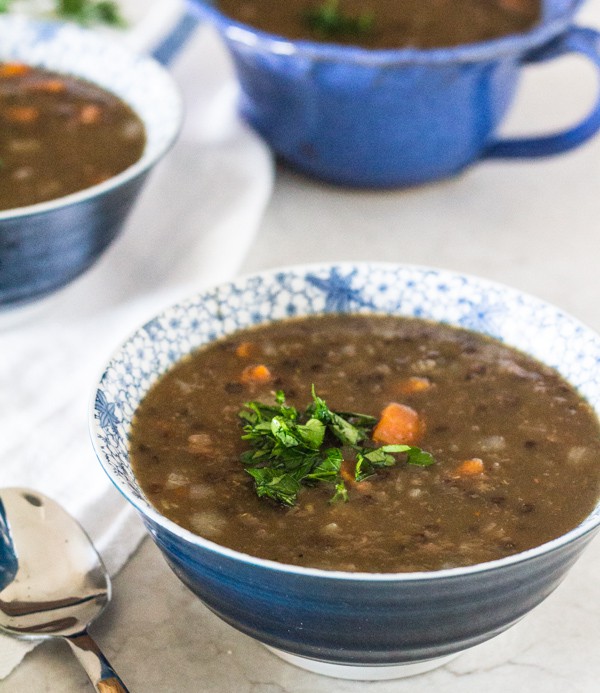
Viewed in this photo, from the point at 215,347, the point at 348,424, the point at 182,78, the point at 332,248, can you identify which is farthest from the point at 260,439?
the point at 182,78

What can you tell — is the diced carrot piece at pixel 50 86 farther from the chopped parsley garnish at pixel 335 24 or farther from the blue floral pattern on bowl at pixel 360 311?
the blue floral pattern on bowl at pixel 360 311

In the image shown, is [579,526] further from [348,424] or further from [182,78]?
[182,78]

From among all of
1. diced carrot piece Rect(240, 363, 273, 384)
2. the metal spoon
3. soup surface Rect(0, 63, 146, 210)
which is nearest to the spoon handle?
the metal spoon

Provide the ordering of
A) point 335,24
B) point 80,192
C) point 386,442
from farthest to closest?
point 335,24 → point 80,192 → point 386,442

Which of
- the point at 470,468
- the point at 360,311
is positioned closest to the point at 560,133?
the point at 360,311

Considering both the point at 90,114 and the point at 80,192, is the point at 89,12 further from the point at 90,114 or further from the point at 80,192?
the point at 80,192

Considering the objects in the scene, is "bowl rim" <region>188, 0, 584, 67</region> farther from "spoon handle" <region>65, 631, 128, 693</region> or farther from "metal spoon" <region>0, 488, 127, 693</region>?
"spoon handle" <region>65, 631, 128, 693</region>
